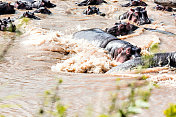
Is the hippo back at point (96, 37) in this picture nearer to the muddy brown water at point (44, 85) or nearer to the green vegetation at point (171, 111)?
the muddy brown water at point (44, 85)

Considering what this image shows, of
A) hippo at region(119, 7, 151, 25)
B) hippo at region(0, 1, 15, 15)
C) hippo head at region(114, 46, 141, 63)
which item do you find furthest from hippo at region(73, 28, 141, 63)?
hippo at region(0, 1, 15, 15)

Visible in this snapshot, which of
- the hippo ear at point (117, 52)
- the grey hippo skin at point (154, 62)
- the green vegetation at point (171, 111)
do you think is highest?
the green vegetation at point (171, 111)

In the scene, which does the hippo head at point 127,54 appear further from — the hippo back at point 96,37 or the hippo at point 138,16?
the hippo at point 138,16

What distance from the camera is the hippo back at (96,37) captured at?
7.64 metres

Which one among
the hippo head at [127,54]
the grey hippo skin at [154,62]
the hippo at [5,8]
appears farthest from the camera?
the hippo at [5,8]

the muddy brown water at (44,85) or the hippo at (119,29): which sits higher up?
the muddy brown water at (44,85)

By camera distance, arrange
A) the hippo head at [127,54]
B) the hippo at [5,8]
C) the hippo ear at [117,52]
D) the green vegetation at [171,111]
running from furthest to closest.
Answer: the hippo at [5,8] < the hippo ear at [117,52] < the hippo head at [127,54] < the green vegetation at [171,111]

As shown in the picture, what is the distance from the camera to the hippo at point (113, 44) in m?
6.26

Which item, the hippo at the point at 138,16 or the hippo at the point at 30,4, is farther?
the hippo at the point at 30,4

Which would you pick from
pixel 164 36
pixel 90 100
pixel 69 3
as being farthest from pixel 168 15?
pixel 90 100

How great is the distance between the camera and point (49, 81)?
3729 mm

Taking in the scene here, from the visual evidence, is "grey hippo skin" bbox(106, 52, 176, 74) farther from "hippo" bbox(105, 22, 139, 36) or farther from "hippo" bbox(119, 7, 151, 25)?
"hippo" bbox(119, 7, 151, 25)

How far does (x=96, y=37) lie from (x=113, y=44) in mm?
951

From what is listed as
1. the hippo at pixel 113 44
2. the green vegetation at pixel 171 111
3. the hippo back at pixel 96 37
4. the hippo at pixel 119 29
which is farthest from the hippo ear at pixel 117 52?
the green vegetation at pixel 171 111
